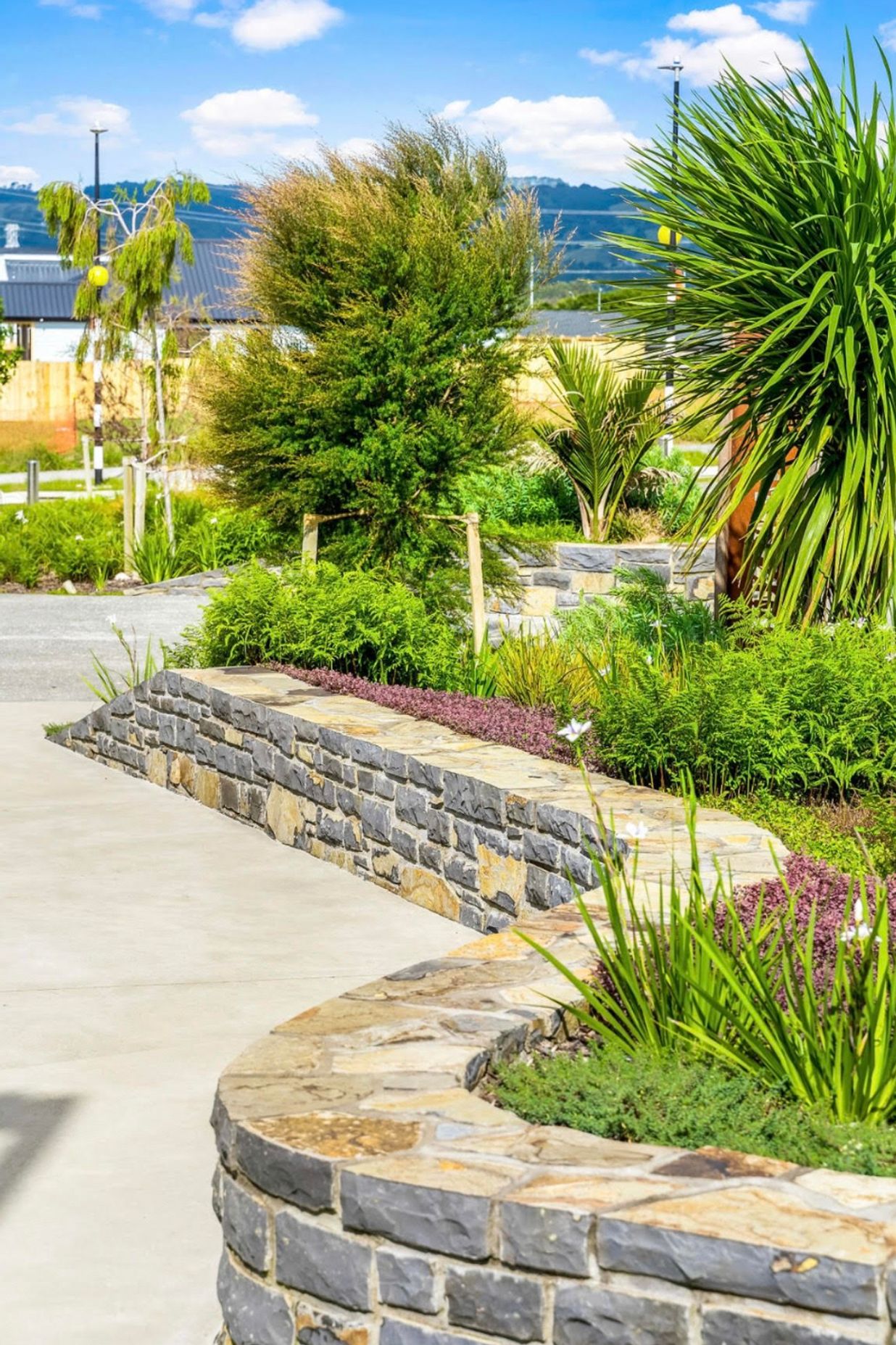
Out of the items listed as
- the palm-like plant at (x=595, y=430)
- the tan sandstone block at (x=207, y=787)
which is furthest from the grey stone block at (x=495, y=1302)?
the palm-like plant at (x=595, y=430)

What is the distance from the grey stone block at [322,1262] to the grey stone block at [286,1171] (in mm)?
52

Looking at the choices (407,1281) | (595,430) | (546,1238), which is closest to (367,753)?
(407,1281)

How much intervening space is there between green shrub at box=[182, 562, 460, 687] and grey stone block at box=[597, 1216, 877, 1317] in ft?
18.8

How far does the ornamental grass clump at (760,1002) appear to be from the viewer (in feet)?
10.9

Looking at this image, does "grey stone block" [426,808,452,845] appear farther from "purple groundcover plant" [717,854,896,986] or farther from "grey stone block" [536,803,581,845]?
"purple groundcover plant" [717,854,896,986]

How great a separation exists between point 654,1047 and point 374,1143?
0.79 meters

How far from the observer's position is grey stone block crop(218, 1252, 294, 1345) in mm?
3291

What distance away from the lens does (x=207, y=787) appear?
27.9 feet

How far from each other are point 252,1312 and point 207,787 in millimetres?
5264

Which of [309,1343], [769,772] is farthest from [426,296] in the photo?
[309,1343]

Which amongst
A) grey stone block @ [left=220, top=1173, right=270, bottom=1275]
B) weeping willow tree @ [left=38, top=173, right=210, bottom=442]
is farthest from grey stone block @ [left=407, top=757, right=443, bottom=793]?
weeping willow tree @ [left=38, top=173, right=210, bottom=442]

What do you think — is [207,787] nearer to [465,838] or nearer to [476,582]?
[476,582]

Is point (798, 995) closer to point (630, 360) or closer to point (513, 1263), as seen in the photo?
point (513, 1263)

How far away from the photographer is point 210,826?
803cm
